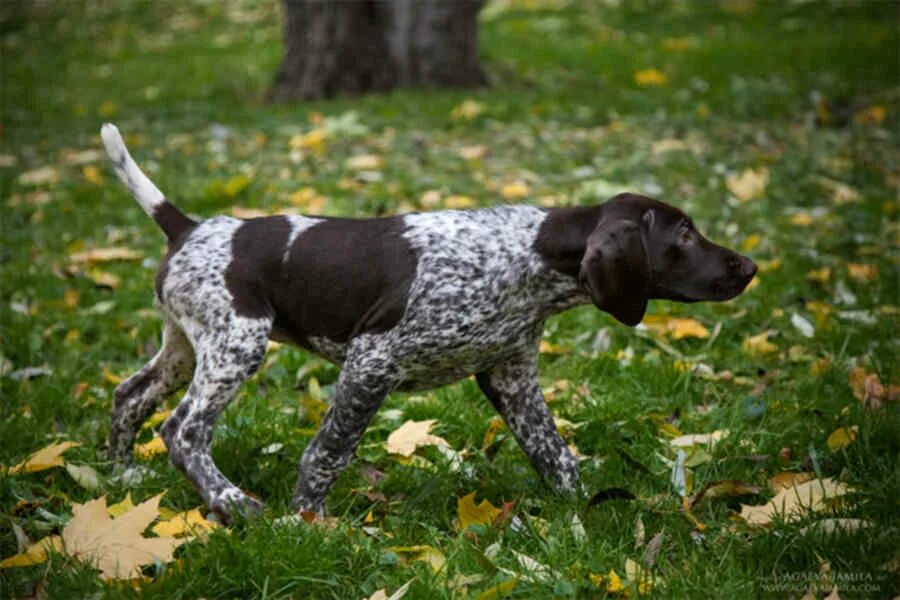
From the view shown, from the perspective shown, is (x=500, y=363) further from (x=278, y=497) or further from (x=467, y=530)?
(x=278, y=497)

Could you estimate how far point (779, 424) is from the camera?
4.14 m

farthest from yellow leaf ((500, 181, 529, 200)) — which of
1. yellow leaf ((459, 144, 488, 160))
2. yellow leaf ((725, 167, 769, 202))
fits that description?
yellow leaf ((725, 167, 769, 202))

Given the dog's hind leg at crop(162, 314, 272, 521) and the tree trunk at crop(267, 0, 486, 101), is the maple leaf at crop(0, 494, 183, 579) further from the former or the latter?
the tree trunk at crop(267, 0, 486, 101)

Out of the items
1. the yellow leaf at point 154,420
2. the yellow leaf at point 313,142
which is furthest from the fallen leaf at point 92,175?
the yellow leaf at point 154,420

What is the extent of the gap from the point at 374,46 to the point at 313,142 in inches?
96.5

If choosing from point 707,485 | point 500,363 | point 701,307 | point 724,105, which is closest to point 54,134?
point 724,105

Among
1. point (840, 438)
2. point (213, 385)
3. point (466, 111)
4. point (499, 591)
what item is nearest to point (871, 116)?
point (466, 111)

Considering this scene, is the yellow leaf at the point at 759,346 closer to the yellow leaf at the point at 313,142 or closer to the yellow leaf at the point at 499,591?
the yellow leaf at the point at 499,591

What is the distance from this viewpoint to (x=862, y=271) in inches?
230

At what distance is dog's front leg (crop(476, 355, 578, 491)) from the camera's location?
12.3 ft

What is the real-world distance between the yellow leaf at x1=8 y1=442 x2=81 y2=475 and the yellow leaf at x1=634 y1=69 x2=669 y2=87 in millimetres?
8107

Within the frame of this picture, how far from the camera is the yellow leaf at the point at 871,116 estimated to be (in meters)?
9.04

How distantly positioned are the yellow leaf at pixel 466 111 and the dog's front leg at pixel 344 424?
20.0 ft

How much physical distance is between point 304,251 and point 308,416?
101 cm
